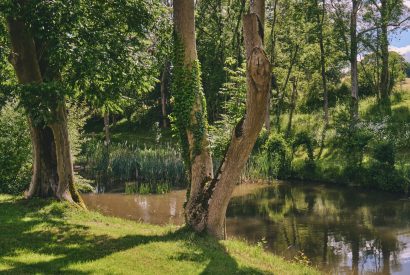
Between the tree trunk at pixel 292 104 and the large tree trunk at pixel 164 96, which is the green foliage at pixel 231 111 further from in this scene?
the large tree trunk at pixel 164 96

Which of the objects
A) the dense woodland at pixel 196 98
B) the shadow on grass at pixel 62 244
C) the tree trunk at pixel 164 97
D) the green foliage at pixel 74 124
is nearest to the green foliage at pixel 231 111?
the dense woodland at pixel 196 98

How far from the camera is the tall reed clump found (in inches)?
849

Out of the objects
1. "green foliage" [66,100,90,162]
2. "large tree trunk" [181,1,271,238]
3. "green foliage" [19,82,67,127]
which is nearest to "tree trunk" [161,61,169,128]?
"green foliage" [66,100,90,162]

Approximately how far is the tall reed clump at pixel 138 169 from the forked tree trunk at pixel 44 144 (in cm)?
811

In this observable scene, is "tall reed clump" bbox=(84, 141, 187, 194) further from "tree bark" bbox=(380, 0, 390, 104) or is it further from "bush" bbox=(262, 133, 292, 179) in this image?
"tree bark" bbox=(380, 0, 390, 104)

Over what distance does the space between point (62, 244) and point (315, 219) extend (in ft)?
32.3

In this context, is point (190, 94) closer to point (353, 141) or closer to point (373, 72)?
point (353, 141)

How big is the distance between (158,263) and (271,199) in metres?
12.3

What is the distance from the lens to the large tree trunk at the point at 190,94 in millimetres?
10867

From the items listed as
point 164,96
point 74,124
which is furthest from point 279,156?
point 164,96

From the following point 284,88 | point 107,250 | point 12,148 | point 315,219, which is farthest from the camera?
point 284,88

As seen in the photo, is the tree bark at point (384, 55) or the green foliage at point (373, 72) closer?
the tree bark at point (384, 55)

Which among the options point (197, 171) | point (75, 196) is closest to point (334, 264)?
point (197, 171)

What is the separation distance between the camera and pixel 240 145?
32.7ft
